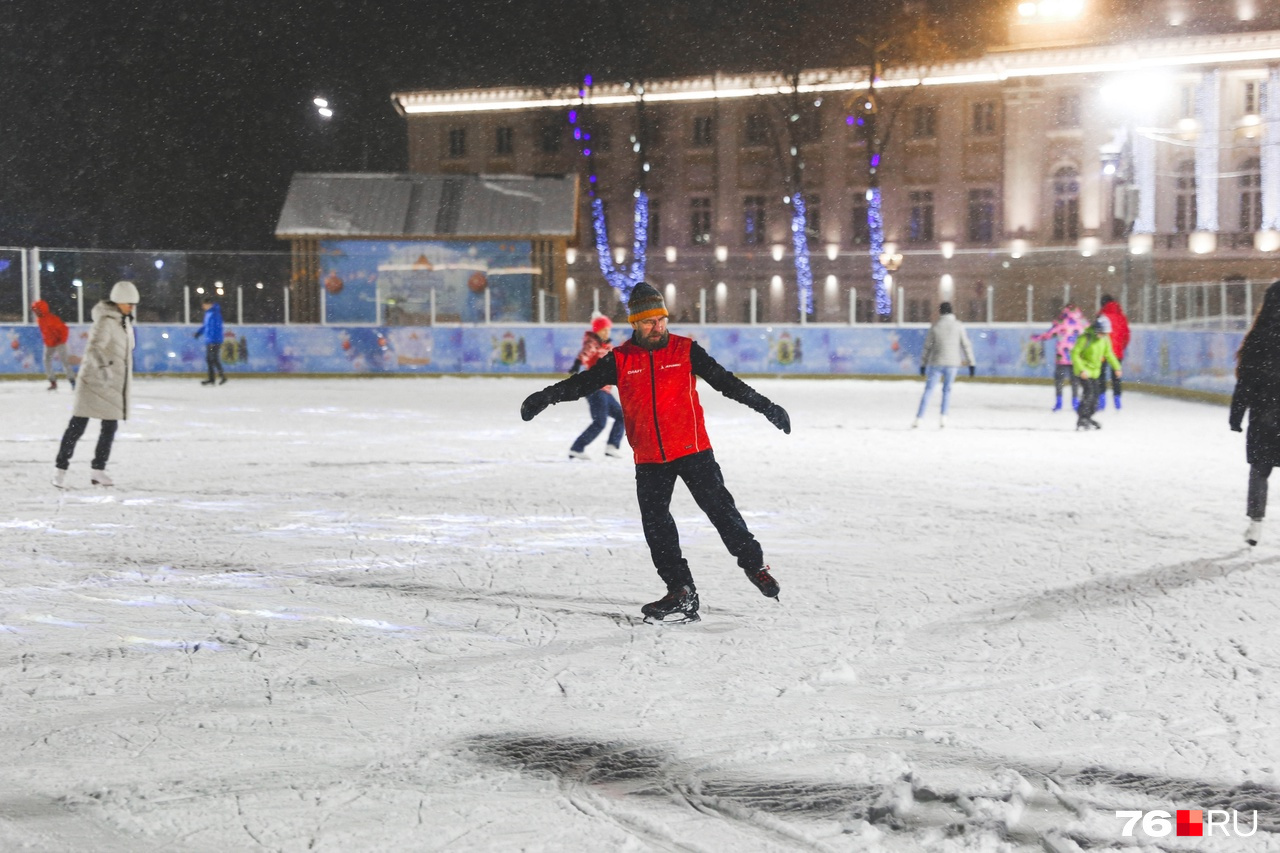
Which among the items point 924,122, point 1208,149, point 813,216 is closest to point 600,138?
point 813,216

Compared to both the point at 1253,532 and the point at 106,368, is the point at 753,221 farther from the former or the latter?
the point at 1253,532

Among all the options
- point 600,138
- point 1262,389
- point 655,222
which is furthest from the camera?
point 600,138

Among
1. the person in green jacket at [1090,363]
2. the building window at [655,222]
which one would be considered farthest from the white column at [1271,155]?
the person in green jacket at [1090,363]

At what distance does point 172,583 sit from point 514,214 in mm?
27100

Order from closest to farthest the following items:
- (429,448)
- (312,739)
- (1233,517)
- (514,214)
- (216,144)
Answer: (312,739) → (1233,517) → (429,448) → (514,214) → (216,144)

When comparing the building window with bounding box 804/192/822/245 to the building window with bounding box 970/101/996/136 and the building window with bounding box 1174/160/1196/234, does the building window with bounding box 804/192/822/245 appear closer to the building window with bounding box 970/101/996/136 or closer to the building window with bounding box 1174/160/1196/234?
the building window with bounding box 970/101/996/136

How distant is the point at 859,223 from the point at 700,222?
5.18 meters

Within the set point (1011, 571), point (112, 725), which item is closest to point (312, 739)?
point (112, 725)

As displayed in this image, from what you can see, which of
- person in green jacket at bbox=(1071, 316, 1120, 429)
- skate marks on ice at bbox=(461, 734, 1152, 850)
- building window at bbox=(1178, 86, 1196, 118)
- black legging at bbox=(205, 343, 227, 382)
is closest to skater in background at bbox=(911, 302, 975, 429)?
person in green jacket at bbox=(1071, 316, 1120, 429)

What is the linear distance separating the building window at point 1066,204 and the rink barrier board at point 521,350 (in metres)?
15.1

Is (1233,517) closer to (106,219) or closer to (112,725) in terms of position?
(112,725)

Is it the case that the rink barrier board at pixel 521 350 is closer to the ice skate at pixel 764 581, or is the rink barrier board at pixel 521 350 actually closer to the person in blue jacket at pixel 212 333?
the person in blue jacket at pixel 212 333

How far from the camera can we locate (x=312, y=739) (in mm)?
3205

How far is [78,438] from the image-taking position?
835 centimetres
